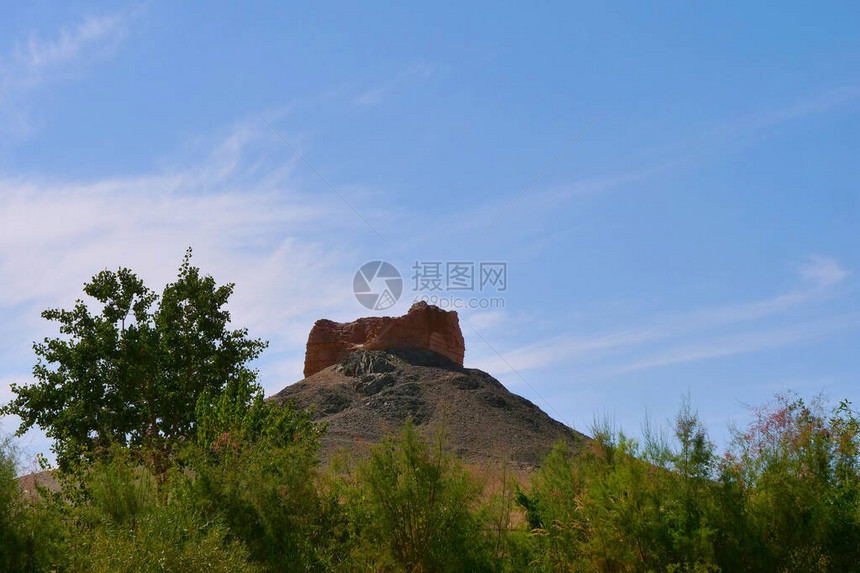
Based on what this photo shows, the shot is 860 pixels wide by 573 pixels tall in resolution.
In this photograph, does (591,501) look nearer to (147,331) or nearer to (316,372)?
(147,331)

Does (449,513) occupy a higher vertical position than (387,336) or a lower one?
lower

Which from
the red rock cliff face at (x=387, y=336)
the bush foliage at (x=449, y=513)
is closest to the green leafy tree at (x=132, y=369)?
the bush foliage at (x=449, y=513)

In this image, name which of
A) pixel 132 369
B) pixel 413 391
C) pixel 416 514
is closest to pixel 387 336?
pixel 413 391

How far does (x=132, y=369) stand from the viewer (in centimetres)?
2469

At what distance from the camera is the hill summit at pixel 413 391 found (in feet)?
171

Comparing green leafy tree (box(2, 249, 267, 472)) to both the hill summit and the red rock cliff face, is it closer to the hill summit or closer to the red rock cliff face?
the hill summit

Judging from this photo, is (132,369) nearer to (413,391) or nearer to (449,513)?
(449,513)

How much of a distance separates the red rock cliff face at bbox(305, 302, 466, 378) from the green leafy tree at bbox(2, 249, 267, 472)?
1804 inches

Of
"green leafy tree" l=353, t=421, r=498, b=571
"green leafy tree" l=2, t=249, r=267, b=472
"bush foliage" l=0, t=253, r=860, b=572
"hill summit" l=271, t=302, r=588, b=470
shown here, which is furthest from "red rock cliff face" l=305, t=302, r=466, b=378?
"green leafy tree" l=353, t=421, r=498, b=571

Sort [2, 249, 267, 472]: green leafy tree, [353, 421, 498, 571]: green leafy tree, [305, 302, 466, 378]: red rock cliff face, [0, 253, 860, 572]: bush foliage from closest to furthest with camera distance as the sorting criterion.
Result: 1. [0, 253, 860, 572]: bush foliage
2. [353, 421, 498, 571]: green leafy tree
3. [2, 249, 267, 472]: green leafy tree
4. [305, 302, 466, 378]: red rock cliff face

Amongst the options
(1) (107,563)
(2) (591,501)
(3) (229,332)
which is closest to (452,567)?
(2) (591,501)

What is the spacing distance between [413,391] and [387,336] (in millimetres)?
12019

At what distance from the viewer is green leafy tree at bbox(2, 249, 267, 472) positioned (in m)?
24.5

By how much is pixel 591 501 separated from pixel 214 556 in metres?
5.20
